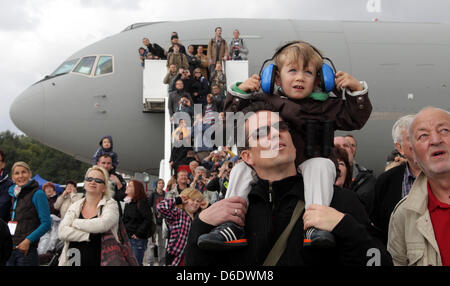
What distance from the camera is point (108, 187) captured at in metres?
4.73

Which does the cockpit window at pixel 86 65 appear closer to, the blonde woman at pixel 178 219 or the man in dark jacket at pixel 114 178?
the man in dark jacket at pixel 114 178

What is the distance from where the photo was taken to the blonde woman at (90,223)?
14.1 ft

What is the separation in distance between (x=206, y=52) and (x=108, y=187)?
8.28 meters

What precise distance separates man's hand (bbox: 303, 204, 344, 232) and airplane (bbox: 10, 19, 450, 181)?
1029cm

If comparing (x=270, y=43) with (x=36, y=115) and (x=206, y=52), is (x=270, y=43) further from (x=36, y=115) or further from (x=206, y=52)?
(x=36, y=115)

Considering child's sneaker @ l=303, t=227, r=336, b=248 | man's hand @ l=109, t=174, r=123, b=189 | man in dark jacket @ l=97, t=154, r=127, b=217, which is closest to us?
child's sneaker @ l=303, t=227, r=336, b=248

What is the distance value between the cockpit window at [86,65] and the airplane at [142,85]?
2 centimetres

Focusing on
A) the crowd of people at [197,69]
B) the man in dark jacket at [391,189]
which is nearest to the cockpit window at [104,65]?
the crowd of people at [197,69]

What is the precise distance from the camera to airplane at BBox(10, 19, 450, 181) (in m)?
12.1

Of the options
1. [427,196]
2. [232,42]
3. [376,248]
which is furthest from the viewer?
[232,42]

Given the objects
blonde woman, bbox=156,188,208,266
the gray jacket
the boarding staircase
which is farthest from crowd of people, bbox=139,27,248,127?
the gray jacket

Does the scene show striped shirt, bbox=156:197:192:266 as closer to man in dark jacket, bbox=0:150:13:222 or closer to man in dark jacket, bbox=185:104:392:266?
man in dark jacket, bbox=0:150:13:222

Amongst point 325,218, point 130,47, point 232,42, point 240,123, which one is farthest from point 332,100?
point 130,47
